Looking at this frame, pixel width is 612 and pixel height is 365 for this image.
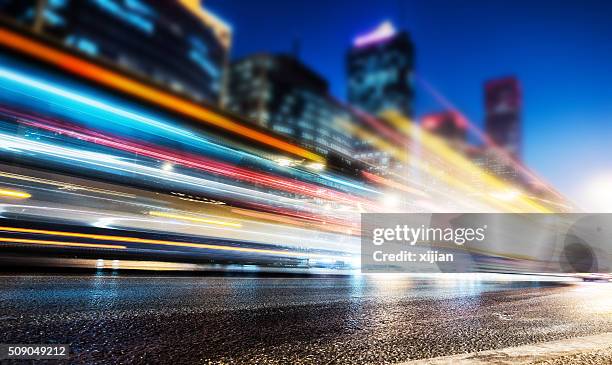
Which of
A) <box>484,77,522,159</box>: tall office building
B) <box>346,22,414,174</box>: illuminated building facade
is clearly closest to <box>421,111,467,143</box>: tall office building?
<box>346,22,414,174</box>: illuminated building facade

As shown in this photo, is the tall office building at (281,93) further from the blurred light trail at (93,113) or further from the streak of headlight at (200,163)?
the blurred light trail at (93,113)

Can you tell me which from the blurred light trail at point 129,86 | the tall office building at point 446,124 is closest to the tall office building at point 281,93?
the tall office building at point 446,124

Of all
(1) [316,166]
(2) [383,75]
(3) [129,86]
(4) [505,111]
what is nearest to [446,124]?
(2) [383,75]

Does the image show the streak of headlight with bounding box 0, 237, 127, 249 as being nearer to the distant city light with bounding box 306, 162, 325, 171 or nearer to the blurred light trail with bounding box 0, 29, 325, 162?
the blurred light trail with bounding box 0, 29, 325, 162

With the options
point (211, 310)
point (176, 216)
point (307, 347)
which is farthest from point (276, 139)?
point (307, 347)

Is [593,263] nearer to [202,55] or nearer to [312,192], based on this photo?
→ [312,192]
